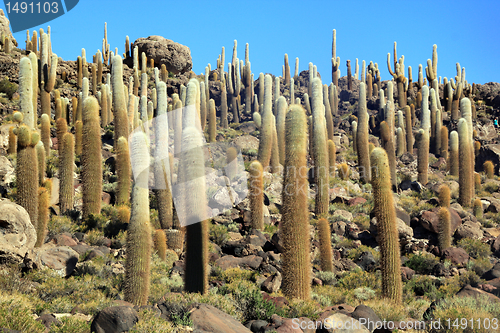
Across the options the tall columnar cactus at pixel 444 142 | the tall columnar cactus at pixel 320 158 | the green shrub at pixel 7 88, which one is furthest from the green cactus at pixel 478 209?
the green shrub at pixel 7 88

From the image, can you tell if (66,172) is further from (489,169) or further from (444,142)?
(444,142)

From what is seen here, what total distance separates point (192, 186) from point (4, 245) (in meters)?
3.72

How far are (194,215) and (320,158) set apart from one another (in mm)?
8994

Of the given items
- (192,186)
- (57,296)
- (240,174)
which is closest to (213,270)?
(192,186)

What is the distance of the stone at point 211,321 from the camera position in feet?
19.7

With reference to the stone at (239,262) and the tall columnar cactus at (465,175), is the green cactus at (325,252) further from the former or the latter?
the tall columnar cactus at (465,175)

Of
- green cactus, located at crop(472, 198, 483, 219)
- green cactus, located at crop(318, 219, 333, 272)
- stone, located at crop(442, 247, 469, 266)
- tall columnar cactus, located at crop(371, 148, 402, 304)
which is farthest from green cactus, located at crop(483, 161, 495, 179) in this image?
tall columnar cactus, located at crop(371, 148, 402, 304)

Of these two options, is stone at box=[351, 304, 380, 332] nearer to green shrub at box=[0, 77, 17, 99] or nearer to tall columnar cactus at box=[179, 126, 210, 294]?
tall columnar cactus at box=[179, 126, 210, 294]

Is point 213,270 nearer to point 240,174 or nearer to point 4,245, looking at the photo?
point 4,245

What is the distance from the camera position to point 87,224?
40.5ft

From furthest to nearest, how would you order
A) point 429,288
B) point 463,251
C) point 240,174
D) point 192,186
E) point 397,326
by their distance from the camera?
point 240,174, point 463,251, point 429,288, point 192,186, point 397,326

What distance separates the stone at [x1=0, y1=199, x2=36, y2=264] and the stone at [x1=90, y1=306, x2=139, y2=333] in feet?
10.0

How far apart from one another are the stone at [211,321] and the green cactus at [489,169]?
22.5 meters

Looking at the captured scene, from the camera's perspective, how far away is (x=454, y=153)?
73.4 feet
